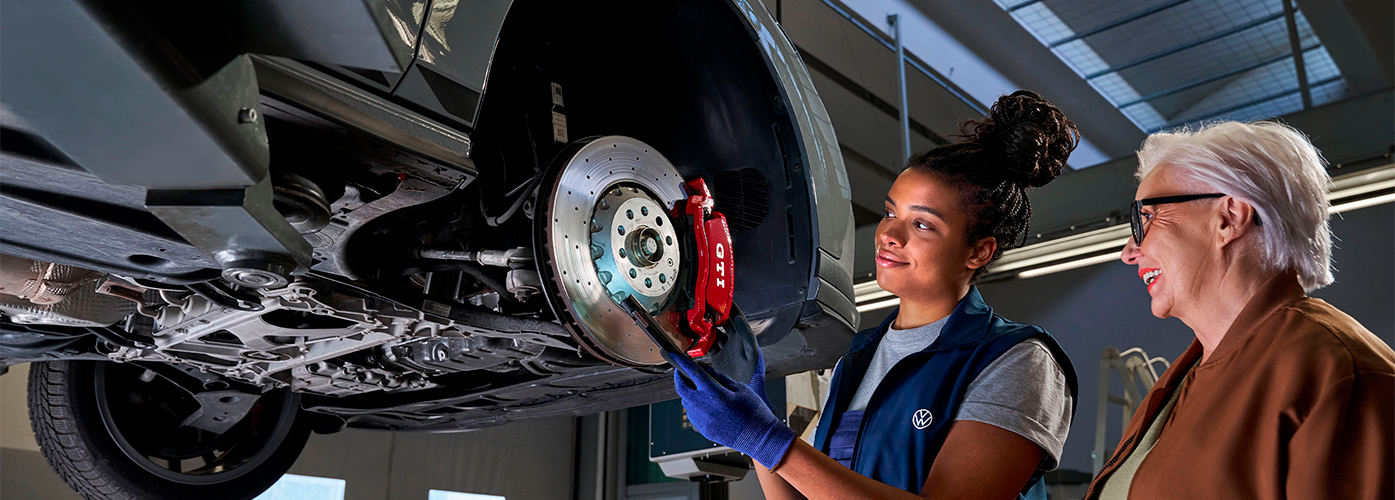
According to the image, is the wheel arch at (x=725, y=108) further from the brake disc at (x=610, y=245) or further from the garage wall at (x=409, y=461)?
the garage wall at (x=409, y=461)

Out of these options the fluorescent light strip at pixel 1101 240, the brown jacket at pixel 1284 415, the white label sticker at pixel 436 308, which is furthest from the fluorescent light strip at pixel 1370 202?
the white label sticker at pixel 436 308

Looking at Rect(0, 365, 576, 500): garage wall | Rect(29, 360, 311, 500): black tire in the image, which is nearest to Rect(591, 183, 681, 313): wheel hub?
Rect(29, 360, 311, 500): black tire

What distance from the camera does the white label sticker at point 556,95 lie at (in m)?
1.84

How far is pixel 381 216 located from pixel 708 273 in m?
0.59

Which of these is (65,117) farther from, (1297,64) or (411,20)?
(1297,64)

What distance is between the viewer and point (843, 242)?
2.09 meters

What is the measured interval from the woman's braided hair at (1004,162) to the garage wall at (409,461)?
4.23 metres

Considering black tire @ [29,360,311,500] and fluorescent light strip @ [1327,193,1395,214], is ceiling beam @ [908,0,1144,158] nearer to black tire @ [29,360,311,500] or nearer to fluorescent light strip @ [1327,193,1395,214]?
fluorescent light strip @ [1327,193,1395,214]

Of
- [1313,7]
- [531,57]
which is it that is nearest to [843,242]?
[531,57]

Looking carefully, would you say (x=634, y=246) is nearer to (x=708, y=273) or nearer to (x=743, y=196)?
(x=708, y=273)

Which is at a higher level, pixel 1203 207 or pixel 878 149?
pixel 878 149

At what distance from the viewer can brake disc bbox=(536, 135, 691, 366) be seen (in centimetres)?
155

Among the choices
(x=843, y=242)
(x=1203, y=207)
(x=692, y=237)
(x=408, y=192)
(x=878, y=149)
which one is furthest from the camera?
(x=878, y=149)

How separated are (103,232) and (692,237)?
97 cm
